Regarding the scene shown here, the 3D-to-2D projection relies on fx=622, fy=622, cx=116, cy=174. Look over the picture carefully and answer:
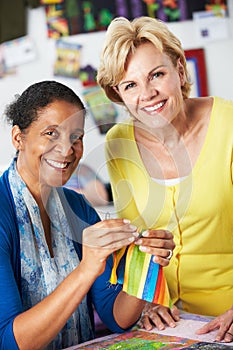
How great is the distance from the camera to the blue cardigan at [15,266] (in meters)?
1.22

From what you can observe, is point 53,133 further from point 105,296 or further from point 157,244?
point 105,296

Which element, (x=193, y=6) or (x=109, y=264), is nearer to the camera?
(x=109, y=264)

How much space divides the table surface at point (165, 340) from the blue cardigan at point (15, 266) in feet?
0.18

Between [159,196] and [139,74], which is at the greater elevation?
[139,74]

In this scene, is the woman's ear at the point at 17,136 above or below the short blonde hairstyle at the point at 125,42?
below

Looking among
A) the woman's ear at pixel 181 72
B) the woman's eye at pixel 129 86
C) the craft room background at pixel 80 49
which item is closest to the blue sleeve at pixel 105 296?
the woman's eye at pixel 129 86

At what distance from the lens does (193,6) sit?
342 centimetres

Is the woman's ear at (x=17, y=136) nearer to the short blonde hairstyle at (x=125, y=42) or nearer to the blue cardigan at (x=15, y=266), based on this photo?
the blue cardigan at (x=15, y=266)

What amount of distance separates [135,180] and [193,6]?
2233mm

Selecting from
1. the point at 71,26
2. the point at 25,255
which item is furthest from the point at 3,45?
the point at 25,255

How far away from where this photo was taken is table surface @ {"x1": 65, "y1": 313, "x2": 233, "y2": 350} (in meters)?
1.23

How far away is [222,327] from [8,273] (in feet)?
1.48

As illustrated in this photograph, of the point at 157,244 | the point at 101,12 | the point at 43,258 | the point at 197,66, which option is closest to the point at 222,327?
the point at 157,244

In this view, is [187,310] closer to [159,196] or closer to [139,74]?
[159,196]
